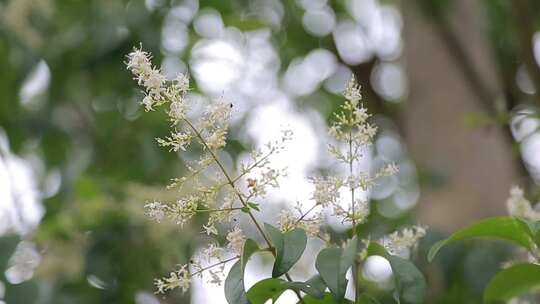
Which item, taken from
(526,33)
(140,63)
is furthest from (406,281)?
(526,33)

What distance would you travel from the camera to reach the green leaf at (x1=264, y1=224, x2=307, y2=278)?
2.48 feet

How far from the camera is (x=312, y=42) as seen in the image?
305 centimetres

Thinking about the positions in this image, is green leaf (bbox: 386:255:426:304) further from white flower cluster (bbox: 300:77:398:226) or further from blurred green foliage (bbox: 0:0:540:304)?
blurred green foliage (bbox: 0:0:540:304)

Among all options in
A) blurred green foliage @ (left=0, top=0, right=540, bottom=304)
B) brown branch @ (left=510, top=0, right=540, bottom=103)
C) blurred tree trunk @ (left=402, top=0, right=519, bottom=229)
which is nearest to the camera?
blurred green foliage @ (left=0, top=0, right=540, bottom=304)

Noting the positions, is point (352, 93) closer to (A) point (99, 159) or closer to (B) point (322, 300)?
(B) point (322, 300)

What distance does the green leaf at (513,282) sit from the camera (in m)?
0.88

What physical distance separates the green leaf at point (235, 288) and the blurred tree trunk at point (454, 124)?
184 centimetres

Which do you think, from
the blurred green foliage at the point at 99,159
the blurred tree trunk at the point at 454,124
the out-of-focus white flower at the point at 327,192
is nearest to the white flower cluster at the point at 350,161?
the out-of-focus white flower at the point at 327,192

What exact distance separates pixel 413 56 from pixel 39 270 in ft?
5.40

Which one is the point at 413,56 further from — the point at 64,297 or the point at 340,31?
the point at 64,297

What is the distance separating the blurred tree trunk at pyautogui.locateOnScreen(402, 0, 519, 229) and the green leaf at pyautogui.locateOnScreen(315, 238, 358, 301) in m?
1.83

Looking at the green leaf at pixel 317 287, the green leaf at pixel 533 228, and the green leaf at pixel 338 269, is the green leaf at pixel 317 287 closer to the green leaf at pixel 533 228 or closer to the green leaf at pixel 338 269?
the green leaf at pixel 338 269

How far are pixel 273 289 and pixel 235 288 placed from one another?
0.05 metres

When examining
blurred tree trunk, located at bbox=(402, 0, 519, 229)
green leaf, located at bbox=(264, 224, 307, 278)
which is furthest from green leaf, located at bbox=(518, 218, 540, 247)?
blurred tree trunk, located at bbox=(402, 0, 519, 229)
